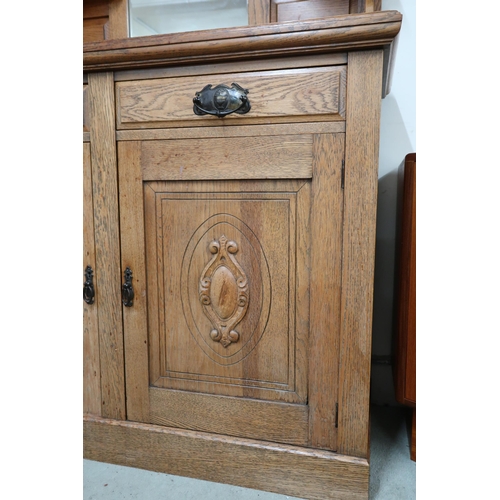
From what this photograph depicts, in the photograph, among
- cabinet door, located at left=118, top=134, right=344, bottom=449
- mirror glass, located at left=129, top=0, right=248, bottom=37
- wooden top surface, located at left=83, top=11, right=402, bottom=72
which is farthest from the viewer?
mirror glass, located at left=129, top=0, right=248, bottom=37

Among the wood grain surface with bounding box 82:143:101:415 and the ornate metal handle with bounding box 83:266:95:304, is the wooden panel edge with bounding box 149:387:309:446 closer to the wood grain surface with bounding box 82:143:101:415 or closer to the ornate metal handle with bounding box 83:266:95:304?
the wood grain surface with bounding box 82:143:101:415

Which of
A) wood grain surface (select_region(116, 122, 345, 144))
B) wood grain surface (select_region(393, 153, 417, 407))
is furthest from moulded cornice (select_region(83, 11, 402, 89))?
wood grain surface (select_region(393, 153, 417, 407))

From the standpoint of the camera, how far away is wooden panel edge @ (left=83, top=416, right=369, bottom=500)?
0.91m

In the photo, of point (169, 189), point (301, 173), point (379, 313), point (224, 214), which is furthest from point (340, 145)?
point (379, 313)

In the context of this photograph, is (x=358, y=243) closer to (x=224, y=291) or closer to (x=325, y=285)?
(x=325, y=285)

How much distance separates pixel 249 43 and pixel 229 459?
36.3 inches

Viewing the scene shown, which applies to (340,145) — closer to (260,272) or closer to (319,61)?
(319,61)

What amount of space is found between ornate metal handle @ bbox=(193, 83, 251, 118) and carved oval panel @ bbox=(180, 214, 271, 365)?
23 cm

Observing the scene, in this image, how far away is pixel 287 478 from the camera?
935mm

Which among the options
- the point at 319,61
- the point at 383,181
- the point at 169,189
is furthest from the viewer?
the point at 383,181

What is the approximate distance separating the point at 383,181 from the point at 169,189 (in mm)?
723

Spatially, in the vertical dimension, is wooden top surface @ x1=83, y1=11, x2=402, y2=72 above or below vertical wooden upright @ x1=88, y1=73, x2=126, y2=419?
above

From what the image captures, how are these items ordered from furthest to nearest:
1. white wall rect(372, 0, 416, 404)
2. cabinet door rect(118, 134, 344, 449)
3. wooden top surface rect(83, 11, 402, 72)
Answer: white wall rect(372, 0, 416, 404)
cabinet door rect(118, 134, 344, 449)
wooden top surface rect(83, 11, 402, 72)

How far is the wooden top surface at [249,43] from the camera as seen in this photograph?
2.58 ft
